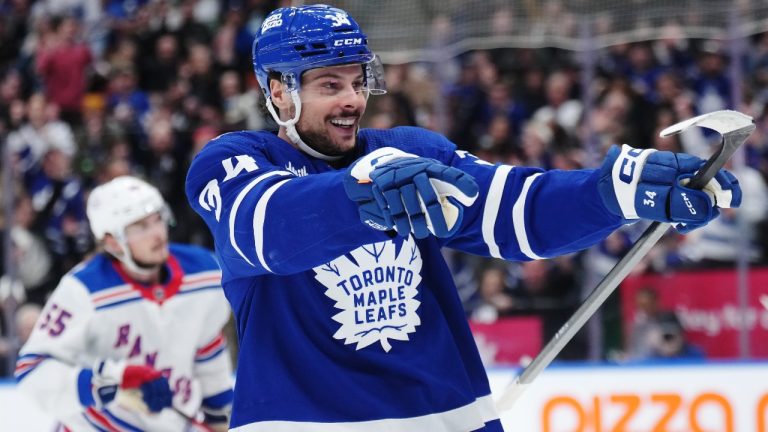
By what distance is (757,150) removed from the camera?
16.5ft

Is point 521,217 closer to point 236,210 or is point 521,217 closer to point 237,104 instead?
point 236,210

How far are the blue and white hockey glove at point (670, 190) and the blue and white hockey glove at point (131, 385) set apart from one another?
192 cm

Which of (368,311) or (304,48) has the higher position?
(304,48)

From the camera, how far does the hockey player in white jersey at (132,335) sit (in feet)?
11.0

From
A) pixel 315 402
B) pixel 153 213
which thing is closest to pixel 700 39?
pixel 153 213

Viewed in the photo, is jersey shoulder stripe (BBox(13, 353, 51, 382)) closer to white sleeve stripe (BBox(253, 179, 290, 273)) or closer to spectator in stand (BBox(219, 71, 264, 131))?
white sleeve stripe (BBox(253, 179, 290, 273))

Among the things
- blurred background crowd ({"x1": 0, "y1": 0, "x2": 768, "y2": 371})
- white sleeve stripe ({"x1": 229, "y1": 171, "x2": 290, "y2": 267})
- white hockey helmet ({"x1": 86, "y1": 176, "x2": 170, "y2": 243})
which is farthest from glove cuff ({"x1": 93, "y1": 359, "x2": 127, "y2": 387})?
blurred background crowd ({"x1": 0, "y1": 0, "x2": 768, "y2": 371})

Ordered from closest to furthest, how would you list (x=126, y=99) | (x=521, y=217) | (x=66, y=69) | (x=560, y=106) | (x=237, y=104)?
(x=521, y=217), (x=560, y=106), (x=237, y=104), (x=126, y=99), (x=66, y=69)

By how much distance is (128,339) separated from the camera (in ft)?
11.5

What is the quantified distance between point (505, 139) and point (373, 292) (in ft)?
12.1

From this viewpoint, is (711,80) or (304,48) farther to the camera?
(711,80)

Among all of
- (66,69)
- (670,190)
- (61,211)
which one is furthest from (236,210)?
(66,69)

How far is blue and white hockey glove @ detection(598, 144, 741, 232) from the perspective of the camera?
165cm

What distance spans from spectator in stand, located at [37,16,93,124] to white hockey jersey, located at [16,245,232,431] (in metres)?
3.89
